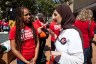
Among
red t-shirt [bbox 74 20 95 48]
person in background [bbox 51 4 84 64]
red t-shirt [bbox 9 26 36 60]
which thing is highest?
person in background [bbox 51 4 84 64]

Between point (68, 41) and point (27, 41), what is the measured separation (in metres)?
1.49

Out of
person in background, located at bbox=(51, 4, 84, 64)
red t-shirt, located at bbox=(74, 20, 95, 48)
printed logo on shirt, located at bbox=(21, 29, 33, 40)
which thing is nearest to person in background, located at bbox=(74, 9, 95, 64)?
red t-shirt, located at bbox=(74, 20, 95, 48)

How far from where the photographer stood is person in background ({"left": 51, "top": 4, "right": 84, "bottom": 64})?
305cm

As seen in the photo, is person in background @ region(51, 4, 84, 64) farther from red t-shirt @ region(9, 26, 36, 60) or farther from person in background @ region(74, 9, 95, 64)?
person in background @ region(74, 9, 95, 64)

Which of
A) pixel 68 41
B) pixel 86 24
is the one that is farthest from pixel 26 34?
pixel 86 24

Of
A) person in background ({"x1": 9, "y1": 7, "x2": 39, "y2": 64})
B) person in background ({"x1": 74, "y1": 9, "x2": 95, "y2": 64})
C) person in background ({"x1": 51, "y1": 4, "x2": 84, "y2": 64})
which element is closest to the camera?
person in background ({"x1": 51, "y1": 4, "x2": 84, "y2": 64})

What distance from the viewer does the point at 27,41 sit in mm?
4457

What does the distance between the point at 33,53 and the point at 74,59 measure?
5.22 feet

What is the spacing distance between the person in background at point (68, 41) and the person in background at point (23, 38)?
129 cm

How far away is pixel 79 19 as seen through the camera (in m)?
6.20

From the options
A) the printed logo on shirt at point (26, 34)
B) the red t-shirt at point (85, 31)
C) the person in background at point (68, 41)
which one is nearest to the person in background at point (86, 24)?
the red t-shirt at point (85, 31)

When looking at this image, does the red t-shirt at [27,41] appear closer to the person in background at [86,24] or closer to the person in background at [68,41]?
the person in background at [68,41]

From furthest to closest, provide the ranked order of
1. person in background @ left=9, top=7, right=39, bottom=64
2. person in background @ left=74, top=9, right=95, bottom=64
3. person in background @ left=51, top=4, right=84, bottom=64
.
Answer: person in background @ left=74, top=9, right=95, bottom=64 → person in background @ left=9, top=7, right=39, bottom=64 → person in background @ left=51, top=4, right=84, bottom=64

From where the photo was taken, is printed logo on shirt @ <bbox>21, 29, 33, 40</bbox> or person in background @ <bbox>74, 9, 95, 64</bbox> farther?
person in background @ <bbox>74, 9, 95, 64</bbox>
